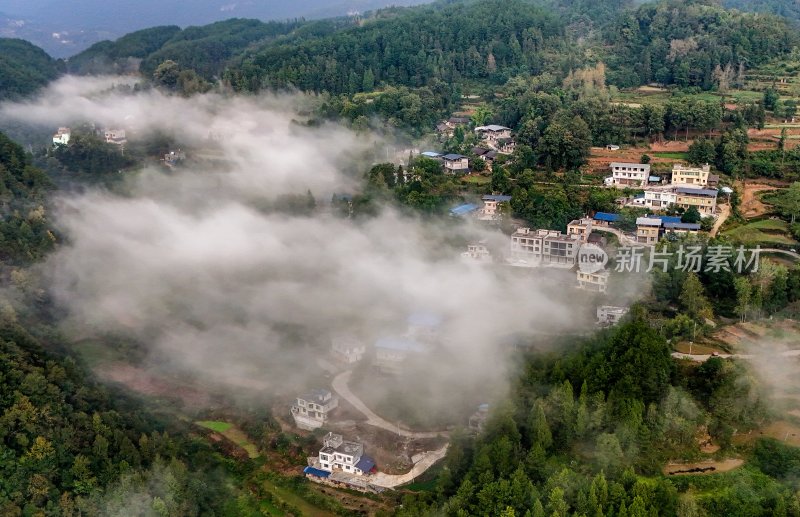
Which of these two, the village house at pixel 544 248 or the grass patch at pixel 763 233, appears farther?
the village house at pixel 544 248

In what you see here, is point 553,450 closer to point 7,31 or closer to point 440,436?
point 440,436

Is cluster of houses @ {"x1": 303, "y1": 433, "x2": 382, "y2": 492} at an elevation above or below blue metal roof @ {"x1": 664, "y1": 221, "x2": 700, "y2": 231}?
below

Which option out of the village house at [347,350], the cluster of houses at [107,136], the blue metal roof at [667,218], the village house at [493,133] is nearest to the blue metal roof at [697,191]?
the blue metal roof at [667,218]

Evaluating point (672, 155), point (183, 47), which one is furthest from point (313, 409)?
point (183, 47)

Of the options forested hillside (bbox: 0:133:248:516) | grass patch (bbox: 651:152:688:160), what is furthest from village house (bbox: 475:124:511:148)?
forested hillside (bbox: 0:133:248:516)

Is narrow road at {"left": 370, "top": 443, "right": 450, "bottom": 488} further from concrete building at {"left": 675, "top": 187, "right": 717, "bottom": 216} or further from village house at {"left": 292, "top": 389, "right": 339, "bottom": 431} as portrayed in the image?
concrete building at {"left": 675, "top": 187, "right": 717, "bottom": 216}

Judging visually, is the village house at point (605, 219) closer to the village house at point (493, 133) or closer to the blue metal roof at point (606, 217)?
the blue metal roof at point (606, 217)

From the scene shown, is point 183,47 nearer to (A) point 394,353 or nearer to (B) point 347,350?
(B) point 347,350
